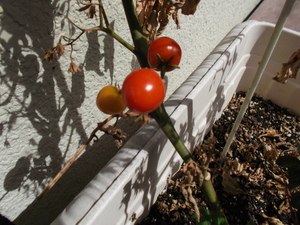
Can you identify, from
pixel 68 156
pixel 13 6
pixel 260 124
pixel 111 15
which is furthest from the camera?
pixel 260 124

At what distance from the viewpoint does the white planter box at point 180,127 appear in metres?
0.67

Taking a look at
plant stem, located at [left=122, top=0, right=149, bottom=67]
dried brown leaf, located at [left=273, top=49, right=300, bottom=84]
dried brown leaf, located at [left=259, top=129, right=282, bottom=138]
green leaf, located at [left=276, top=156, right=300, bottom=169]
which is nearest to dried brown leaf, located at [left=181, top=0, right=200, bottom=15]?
plant stem, located at [left=122, top=0, right=149, bottom=67]

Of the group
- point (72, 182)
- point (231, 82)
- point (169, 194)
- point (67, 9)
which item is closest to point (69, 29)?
point (67, 9)

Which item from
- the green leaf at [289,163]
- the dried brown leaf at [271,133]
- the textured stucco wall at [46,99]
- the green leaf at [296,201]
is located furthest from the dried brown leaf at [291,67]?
the dried brown leaf at [271,133]

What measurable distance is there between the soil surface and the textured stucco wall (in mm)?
357

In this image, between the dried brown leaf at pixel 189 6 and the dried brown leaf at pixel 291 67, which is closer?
the dried brown leaf at pixel 189 6

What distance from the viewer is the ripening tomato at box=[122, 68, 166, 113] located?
401mm

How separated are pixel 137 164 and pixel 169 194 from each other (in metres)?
0.39

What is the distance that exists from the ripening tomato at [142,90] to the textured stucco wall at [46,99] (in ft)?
0.91

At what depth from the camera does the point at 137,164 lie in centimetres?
73

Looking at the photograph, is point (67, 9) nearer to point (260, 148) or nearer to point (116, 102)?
point (116, 102)

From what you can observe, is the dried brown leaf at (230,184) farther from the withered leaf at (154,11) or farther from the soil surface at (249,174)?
the withered leaf at (154,11)

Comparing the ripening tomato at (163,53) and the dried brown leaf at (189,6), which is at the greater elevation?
the dried brown leaf at (189,6)

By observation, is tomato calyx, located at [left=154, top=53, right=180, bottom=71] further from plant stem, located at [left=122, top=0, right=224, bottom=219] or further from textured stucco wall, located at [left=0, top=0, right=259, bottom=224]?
textured stucco wall, located at [left=0, top=0, right=259, bottom=224]
